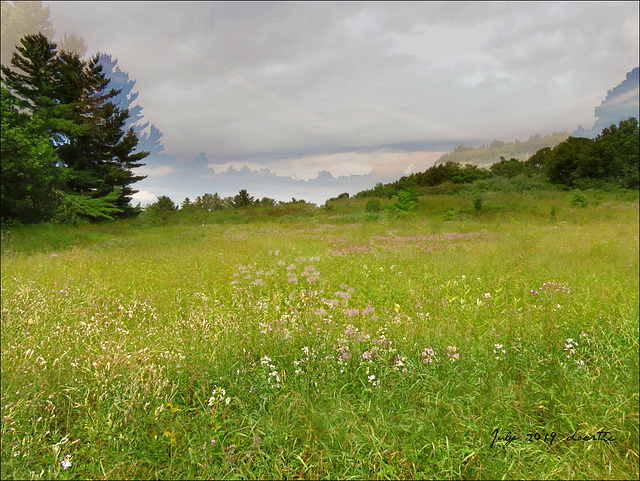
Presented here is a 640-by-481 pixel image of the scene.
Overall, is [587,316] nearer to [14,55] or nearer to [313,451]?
[313,451]

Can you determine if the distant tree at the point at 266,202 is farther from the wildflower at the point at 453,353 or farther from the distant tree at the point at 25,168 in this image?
the wildflower at the point at 453,353

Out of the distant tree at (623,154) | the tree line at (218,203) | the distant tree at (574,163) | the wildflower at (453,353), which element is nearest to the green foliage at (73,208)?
the tree line at (218,203)

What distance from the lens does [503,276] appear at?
5.34 metres

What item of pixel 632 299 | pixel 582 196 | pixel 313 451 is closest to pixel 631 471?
pixel 313 451

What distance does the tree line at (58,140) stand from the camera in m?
14.6

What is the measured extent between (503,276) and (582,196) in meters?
17.6

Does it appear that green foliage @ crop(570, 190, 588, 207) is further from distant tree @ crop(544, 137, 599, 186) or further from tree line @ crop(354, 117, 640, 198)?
distant tree @ crop(544, 137, 599, 186)

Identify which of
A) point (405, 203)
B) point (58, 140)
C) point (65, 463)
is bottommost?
point (65, 463)

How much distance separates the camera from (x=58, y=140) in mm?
19281

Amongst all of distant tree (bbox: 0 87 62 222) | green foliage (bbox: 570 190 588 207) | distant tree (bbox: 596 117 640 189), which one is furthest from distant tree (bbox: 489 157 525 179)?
distant tree (bbox: 0 87 62 222)

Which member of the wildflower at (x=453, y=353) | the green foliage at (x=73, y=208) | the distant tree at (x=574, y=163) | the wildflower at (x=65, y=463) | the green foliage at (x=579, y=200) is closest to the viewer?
the wildflower at (x=65, y=463)

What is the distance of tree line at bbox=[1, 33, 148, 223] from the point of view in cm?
1455

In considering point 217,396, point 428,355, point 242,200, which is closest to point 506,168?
point 242,200

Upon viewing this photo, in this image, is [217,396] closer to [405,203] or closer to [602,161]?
[405,203]
